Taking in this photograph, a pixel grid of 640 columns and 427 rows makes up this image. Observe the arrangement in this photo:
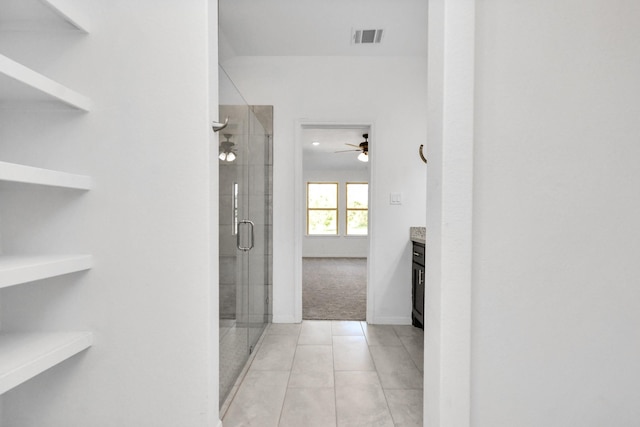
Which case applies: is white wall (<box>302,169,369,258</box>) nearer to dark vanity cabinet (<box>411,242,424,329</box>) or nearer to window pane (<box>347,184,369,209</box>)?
window pane (<box>347,184,369,209</box>)

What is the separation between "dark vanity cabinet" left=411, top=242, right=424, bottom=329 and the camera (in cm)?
293

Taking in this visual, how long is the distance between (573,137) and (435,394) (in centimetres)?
109

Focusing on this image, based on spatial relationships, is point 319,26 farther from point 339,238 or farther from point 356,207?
point 339,238

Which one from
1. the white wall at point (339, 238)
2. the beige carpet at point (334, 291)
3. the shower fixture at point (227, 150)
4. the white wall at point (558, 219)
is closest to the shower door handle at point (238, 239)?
the shower fixture at point (227, 150)

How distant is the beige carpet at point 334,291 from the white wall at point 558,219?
2293 millimetres

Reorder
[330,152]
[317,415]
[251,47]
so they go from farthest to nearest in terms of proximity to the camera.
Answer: [330,152]
[251,47]
[317,415]

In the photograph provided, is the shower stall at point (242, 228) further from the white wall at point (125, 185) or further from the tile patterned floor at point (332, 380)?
the white wall at point (125, 185)

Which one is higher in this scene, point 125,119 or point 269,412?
point 125,119

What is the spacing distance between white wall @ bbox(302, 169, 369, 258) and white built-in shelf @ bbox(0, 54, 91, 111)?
24.9ft

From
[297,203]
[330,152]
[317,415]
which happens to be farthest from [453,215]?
[330,152]

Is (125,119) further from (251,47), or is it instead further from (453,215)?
(251,47)

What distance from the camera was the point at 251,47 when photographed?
3084mm

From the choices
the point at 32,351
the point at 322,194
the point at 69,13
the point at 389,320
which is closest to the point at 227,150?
the point at 69,13

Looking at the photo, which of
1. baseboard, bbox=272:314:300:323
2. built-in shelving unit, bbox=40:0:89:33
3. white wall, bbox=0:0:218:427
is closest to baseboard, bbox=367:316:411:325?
baseboard, bbox=272:314:300:323
